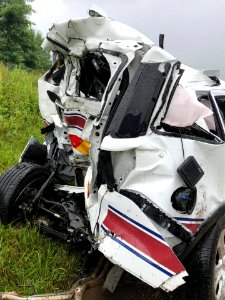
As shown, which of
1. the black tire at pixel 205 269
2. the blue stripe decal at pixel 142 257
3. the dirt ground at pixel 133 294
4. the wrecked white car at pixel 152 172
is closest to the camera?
the blue stripe decal at pixel 142 257

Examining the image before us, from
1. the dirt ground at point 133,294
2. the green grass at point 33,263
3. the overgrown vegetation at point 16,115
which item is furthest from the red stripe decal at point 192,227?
the overgrown vegetation at point 16,115

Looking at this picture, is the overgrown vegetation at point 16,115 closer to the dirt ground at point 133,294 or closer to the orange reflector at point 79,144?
the orange reflector at point 79,144

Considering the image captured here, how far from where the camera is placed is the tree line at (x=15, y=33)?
28.2 meters

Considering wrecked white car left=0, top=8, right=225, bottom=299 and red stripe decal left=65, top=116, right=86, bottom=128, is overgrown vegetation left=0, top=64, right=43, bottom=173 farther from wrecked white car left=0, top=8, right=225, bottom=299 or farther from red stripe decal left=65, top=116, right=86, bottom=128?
wrecked white car left=0, top=8, right=225, bottom=299

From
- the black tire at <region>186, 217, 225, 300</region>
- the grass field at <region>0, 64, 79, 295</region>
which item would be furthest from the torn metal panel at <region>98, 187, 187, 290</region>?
the grass field at <region>0, 64, 79, 295</region>

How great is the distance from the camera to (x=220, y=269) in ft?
A: 10.5

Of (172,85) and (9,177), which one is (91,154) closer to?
(172,85)

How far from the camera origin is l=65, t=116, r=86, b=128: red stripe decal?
12.9 ft

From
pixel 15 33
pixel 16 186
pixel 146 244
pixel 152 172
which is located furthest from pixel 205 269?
pixel 15 33

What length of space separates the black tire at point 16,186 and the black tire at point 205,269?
5.90ft

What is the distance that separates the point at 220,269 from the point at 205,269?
29 centimetres

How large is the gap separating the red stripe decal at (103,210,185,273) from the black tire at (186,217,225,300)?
0.34m

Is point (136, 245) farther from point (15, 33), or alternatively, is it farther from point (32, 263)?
point (15, 33)

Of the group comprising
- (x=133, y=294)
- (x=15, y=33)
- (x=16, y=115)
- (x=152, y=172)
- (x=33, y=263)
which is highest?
(x=152, y=172)
